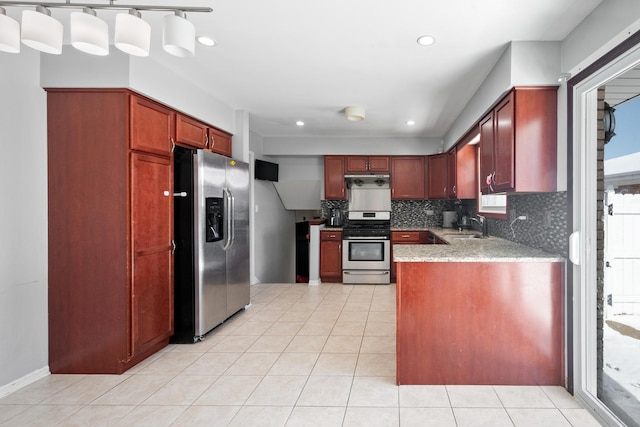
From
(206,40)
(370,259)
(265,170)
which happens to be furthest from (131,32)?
(370,259)

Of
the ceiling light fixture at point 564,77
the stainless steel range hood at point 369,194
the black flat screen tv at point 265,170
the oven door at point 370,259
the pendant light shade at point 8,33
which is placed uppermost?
the ceiling light fixture at point 564,77

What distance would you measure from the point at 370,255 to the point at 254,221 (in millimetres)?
1877

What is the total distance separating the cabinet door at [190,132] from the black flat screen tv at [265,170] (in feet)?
6.32

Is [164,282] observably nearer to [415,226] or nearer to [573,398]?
[573,398]

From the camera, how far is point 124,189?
2432 millimetres

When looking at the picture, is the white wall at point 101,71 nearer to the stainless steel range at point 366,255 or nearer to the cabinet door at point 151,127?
the cabinet door at point 151,127

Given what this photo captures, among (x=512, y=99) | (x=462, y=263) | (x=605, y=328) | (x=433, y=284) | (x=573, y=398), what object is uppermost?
(x=512, y=99)

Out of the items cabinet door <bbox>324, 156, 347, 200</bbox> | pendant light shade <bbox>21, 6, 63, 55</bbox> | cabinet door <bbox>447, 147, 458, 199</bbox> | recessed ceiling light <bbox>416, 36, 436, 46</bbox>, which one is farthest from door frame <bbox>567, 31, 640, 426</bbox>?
cabinet door <bbox>324, 156, 347, 200</bbox>

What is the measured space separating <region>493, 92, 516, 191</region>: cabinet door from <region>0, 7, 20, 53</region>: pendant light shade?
9.06ft

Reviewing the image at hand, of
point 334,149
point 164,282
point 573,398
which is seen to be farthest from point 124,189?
point 334,149

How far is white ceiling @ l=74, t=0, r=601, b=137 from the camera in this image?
1.94m

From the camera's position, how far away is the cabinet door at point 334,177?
5.67 meters

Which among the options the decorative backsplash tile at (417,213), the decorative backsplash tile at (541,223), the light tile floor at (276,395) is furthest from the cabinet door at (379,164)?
the light tile floor at (276,395)

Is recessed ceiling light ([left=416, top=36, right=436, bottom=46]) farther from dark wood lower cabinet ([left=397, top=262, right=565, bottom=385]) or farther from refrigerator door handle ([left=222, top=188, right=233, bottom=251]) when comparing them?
refrigerator door handle ([left=222, top=188, right=233, bottom=251])
